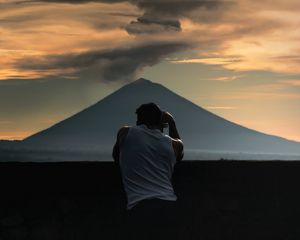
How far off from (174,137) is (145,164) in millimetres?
482

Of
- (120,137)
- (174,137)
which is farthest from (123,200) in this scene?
(120,137)

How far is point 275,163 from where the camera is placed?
750 centimetres

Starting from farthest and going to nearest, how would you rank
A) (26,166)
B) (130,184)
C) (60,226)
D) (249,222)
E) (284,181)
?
(284,181)
(249,222)
(26,166)
(60,226)
(130,184)

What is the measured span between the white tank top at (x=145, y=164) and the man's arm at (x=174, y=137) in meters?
0.12

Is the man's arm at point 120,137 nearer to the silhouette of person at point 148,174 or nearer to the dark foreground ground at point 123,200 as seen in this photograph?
the silhouette of person at point 148,174

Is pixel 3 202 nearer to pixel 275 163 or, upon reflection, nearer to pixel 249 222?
pixel 249 222

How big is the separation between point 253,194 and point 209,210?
0.58m

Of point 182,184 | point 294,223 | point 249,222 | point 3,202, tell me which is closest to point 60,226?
point 3,202

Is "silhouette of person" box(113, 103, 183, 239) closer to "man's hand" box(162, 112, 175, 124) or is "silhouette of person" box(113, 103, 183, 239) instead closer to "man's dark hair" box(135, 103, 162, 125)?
"man's dark hair" box(135, 103, 162, 125)

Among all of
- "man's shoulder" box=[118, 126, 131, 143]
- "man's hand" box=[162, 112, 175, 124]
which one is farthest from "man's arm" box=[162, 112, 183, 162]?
"man's shoulder" box=[118, 126, 131, 143]

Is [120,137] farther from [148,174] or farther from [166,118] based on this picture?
[166,118]

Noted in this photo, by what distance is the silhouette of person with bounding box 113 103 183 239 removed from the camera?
4.74 metres

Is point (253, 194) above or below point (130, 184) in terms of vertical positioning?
below

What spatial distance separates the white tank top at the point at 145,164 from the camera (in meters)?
4.77
